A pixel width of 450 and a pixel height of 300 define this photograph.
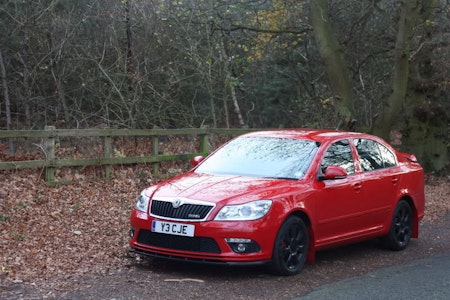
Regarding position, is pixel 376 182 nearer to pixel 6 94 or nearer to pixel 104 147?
pixel 104 147

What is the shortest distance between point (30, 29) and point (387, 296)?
14588mm

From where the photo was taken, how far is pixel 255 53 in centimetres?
2172

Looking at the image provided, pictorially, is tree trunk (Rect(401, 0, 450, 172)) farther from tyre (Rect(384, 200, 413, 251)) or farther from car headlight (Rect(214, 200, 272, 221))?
car headlight (Rect(214, 200, 272, 221))

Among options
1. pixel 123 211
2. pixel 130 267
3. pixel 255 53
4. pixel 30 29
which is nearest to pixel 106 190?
pixel 123 211

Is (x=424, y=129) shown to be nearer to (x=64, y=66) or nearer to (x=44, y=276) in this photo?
(x=64, y=66)

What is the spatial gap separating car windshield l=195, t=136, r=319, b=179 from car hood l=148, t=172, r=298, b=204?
24cm

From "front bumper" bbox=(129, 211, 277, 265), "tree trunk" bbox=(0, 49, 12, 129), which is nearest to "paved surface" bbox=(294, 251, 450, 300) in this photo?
"front bumper" bbox=(129, 211, 277, 265)

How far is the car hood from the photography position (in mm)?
7582

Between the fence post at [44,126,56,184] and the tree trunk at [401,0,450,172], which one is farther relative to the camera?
the tree trunk at [401,0,450,172]

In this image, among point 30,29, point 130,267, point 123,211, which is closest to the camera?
point 130,267

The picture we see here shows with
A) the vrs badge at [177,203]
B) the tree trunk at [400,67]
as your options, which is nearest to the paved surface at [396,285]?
the vrs badge at [177,203]

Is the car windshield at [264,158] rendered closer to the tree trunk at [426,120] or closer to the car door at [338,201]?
the car door at [338,201]

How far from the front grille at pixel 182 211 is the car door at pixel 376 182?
2558 mm

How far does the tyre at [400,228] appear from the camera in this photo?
9781 millimetres
